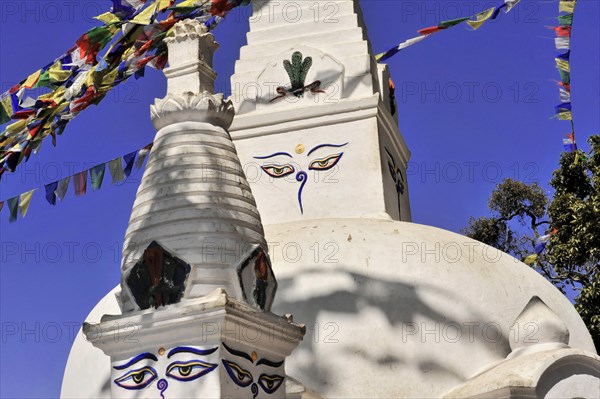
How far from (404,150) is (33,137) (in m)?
4.94

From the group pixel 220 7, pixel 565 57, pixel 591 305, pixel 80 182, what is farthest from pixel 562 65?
pixel 591 305

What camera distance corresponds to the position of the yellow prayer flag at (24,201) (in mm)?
9859

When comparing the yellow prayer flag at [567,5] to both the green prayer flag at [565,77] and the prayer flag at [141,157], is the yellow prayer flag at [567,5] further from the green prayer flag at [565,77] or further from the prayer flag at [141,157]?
the prayer flag at [141,157]

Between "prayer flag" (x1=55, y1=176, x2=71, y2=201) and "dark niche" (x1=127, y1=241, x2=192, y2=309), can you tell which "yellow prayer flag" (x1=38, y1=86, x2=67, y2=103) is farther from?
"dark niche" (x1=127, y1=241, x2=192, y2=309)

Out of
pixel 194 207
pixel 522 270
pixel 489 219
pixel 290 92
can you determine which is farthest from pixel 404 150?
pixel 489 219

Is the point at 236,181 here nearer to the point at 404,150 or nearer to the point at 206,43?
the point at 206,43

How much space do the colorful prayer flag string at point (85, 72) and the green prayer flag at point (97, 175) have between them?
1071 millimetres

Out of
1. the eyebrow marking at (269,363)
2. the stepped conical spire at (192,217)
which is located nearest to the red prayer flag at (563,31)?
the stepped conical spire at (192,217)

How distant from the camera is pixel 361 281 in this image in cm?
829

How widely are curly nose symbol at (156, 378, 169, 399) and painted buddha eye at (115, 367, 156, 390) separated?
61 millimetres

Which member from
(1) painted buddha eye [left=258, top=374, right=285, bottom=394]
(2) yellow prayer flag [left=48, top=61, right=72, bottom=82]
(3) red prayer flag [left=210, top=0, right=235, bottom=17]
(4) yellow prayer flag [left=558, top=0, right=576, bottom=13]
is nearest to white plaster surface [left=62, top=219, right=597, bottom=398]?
(1) painted buddha eye [left=258, top=374, right=285, bottom=394]

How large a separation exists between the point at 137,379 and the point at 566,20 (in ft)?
21.3

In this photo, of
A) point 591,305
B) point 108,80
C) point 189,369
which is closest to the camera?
point 189,369

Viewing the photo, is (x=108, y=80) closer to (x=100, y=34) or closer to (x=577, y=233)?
(x=100, y=34)
